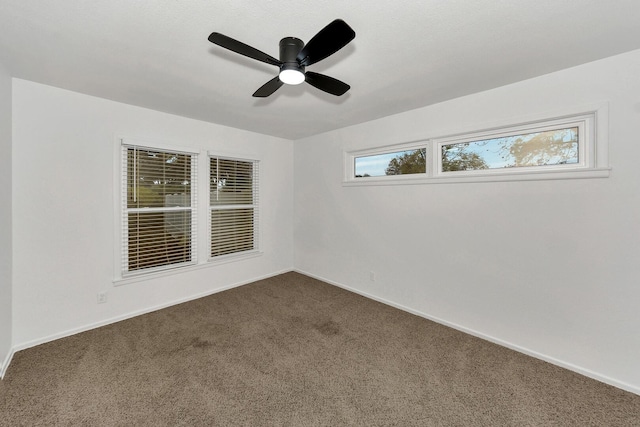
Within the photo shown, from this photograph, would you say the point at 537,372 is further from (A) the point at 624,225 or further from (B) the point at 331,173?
(B) the point at 331,173

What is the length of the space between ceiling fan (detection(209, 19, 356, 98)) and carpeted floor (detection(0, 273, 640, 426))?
226 cm

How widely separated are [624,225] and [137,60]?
4041 millimetres

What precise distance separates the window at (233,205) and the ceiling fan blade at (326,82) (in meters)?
2.56

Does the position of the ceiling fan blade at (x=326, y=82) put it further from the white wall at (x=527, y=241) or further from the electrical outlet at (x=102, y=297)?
the electrical outlet at (x=102, y=297)

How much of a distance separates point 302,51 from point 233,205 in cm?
309

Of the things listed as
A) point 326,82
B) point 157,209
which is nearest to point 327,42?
point 326,82

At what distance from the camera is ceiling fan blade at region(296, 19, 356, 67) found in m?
1.22

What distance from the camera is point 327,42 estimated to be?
1.36 m

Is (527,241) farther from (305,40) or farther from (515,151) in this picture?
(305,40)

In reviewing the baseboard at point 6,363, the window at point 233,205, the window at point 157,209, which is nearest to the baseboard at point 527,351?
the window at point 233,205

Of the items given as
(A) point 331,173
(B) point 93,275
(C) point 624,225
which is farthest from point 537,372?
(B) point 93,275

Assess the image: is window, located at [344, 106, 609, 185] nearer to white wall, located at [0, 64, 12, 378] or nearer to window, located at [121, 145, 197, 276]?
window, located at [121, 145, 197, 276]

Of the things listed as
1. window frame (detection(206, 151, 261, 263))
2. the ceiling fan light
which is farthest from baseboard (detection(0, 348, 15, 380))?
the ceiling fan light

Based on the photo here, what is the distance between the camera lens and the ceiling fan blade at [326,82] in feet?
5.71
